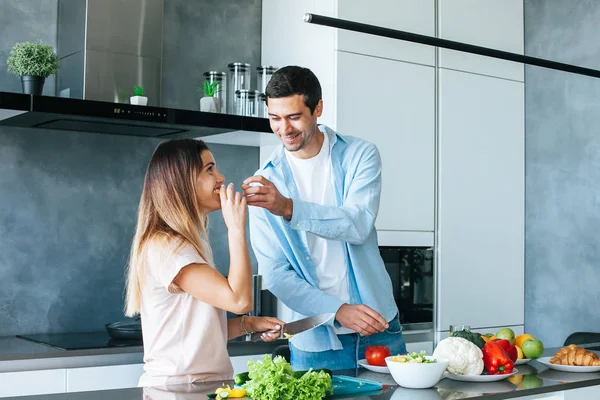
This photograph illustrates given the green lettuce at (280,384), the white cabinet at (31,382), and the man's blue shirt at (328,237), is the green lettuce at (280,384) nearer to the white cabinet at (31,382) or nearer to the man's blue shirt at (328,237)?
the man's blue shirt at (328,237)

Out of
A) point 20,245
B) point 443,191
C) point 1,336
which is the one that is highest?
point 443,191

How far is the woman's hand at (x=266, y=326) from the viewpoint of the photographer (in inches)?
83.7

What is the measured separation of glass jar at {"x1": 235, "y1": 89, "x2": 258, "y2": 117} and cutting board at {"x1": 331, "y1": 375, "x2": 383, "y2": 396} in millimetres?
2033

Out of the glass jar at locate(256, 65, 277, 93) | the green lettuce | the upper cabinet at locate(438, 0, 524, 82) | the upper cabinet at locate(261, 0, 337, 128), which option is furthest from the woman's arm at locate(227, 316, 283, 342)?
the upper cabinet at locate(438, 0, 524, 82)

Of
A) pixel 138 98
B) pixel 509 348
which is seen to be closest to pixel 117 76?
pixel 138 98

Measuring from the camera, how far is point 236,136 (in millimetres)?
3896

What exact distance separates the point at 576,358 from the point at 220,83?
7.32 ft

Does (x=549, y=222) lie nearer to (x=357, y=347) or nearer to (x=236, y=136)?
(x=236, y=136)

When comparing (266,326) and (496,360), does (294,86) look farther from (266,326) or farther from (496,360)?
(496,360)

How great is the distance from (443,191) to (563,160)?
75 cm

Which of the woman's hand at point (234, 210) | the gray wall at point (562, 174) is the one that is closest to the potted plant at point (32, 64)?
the woman's hand at point (234, 210)

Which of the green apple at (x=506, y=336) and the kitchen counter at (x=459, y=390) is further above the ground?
the green apple at (x=506, y=336)

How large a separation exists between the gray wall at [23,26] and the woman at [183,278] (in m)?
1.71

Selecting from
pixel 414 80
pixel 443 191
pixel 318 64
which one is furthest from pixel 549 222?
pixel 318 64
